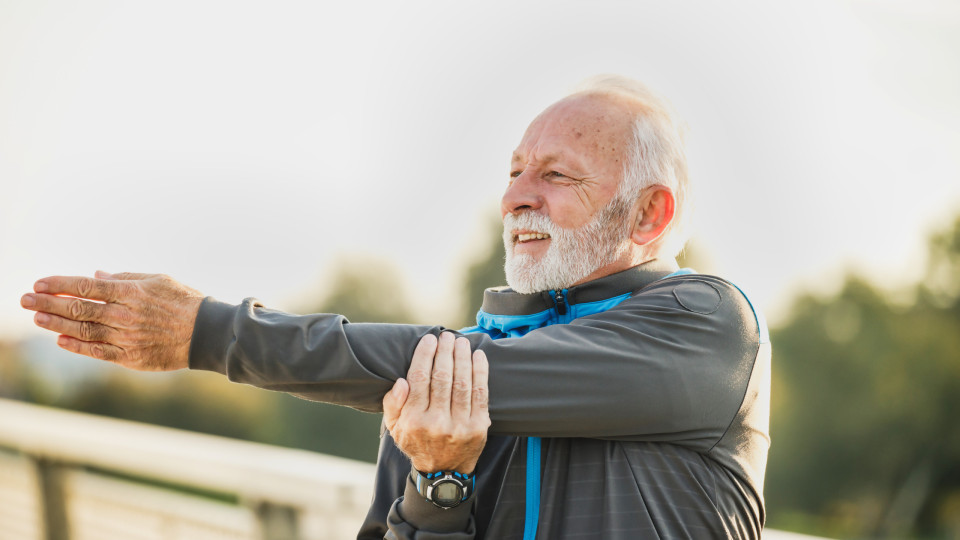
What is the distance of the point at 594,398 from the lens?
1605 millimetres

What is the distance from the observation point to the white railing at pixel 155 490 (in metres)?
2.73

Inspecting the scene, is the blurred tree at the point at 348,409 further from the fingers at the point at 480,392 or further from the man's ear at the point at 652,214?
the fingers at the point at 480,392

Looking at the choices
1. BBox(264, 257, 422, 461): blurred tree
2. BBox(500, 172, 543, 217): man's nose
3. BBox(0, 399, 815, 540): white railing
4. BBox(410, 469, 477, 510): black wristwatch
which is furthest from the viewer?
BBox(264, 257, 422, 461): blurred tree

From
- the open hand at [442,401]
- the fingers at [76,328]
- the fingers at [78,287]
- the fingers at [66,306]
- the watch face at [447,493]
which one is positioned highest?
the fingers at [78,287]

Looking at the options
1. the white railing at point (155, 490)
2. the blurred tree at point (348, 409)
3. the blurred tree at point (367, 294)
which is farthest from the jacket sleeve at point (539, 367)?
the blurred tree at point (367, 294)

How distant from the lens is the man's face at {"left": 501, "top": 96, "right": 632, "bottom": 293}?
77.0 inches

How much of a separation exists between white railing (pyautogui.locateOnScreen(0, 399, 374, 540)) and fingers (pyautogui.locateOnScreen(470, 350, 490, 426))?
45.2 inches

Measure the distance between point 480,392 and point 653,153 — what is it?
753mm

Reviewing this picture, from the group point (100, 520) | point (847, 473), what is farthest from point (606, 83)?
point (847, 473)

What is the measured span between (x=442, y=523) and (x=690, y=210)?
38.8 inches

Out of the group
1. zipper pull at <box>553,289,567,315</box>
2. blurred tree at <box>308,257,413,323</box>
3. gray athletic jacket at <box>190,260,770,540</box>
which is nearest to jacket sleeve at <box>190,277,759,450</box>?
gray athletic jacket at <box>190,260,770,540</box>

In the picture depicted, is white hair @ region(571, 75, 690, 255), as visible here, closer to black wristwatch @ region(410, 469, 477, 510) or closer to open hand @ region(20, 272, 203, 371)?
black wristwatch @ region(410, 469, 477, 510)

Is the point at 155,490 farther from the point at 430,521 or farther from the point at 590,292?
the point at 590,292

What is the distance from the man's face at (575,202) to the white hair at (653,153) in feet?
0.09
